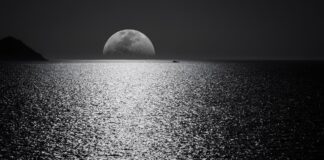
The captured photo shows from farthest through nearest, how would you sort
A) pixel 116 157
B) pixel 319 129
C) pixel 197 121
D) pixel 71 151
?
1. pixel 197 121
2. pixel 319 129
3. pixel 71 151
4. pixel 116 157

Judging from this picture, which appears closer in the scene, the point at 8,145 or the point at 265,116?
the point at 8,145

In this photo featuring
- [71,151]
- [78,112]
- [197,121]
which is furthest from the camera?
[78,112]

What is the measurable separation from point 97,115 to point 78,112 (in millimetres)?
2012

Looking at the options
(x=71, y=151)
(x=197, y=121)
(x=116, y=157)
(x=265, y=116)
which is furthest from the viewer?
(x=265, y=116)

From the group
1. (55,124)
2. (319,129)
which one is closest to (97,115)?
(55,124)

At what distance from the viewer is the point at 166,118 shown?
19203 mm

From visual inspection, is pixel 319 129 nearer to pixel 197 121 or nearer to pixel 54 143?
pixel 197 121

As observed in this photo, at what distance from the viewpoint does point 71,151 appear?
11.5 m

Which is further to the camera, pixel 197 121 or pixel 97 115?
pixel 97 115

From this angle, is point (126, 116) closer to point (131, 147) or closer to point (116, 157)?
→ point (131, 147)

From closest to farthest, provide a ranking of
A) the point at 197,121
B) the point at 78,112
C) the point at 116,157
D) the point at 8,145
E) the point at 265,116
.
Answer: the point at 116,157, the point at 8,145, the point at 197,121, the point at 265,116, the point at 78,112

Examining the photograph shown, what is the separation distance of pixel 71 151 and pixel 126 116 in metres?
8.56

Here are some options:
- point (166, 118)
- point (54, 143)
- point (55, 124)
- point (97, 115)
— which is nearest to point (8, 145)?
point (54, 143)

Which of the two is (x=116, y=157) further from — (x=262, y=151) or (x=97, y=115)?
(x=97, y=115)
